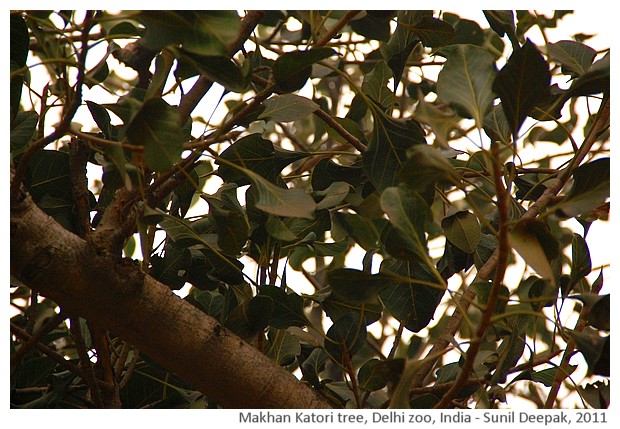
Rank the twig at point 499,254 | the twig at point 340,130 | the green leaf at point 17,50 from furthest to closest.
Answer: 1. the twig at point 340,130
2. the green leaf at point 17,50
3. the twig at point 499,254

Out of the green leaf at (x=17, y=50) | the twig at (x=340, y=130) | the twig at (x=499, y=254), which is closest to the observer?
the twig at (x=499, y=254)

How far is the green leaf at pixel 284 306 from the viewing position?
2.23 feet

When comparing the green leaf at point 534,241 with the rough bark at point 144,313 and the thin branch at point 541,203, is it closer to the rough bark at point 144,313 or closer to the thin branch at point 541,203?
the thin branch at point 541,203

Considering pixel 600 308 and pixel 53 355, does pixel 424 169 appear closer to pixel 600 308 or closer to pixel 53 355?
pixel 600 308

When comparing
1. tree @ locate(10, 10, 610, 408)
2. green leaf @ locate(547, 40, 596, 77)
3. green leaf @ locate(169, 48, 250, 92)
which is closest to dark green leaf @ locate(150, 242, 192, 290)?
tree @ locate(10, 10, 610, 408)

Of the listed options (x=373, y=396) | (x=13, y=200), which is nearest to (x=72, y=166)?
(x=13, y=200)

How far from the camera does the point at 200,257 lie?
29.7 inches

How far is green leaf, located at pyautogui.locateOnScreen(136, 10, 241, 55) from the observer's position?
521 millimetres

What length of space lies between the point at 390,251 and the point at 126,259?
23cm

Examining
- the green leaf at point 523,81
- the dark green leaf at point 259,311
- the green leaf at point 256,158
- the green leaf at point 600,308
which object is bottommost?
the green leaf at point 600,308

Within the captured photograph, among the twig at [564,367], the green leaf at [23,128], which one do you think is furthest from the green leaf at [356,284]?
the green leaf at [23,128]

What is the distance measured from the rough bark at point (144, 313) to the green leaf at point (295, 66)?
21 cm

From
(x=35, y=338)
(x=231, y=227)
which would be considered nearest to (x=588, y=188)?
(x=231, y=227)
